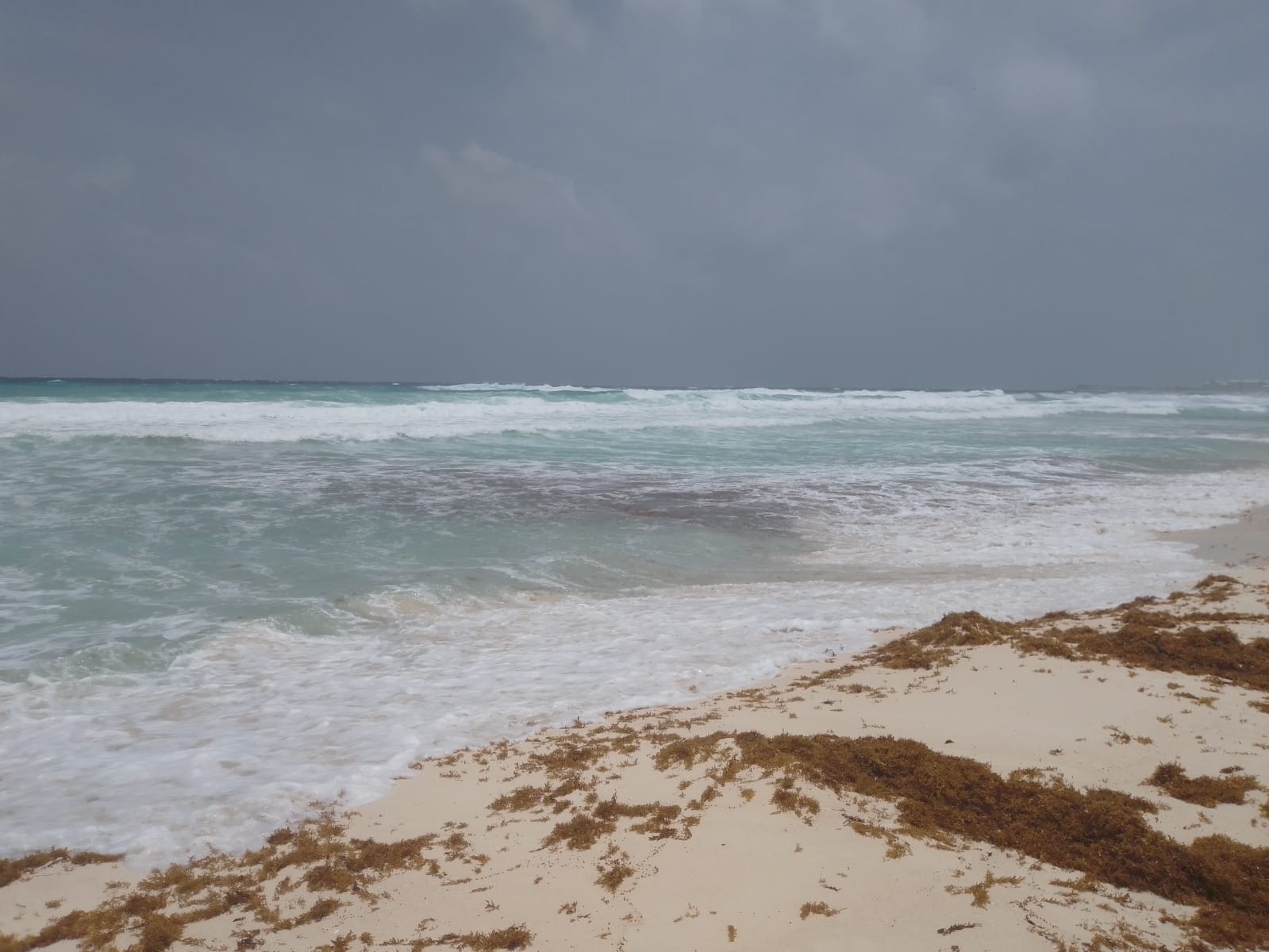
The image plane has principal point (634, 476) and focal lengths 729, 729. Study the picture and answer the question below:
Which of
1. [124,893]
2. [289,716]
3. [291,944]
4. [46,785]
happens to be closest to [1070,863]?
[291,944]

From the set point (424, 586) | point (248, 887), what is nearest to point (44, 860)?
point (248, 887)

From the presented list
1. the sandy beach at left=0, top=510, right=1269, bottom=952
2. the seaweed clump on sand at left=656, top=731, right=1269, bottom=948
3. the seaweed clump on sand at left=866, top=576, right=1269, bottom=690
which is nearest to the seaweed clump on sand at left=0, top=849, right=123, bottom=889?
the sandy beach at left=0, top=510, right=1269, bottom=952

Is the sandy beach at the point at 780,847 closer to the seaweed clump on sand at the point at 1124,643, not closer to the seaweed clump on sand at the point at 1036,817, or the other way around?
the seaweed clump on sand at the point at 1036,817

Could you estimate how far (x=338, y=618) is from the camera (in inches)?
251

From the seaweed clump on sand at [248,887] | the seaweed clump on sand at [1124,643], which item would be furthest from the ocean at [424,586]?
the seaweed clump on sand at [1124,643]

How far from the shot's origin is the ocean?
4.08m

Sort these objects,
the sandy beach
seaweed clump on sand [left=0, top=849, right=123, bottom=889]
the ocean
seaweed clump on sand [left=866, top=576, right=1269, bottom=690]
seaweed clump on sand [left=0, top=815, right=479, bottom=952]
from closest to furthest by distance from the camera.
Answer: the sandy beach → seaweed clump on sand [left=0, top=815, right=479, bottom=952] → seaweed clump on sand [left=0, top=849, right=123, bottom=889] → the ocean → seaweed clump on sand [left=866, top=576, right=1269, bottom=690]

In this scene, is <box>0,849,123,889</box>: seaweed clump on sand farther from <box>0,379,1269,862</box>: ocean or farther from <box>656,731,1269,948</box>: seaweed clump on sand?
<box>656,731,1269,948</box>: seaweed clump on sand

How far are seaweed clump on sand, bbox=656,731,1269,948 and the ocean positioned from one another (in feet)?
4.62

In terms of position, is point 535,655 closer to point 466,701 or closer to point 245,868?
point 466,701

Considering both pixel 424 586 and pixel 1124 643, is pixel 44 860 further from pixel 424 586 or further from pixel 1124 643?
pixel 1124 643

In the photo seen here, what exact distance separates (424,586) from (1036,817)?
566 centimetres

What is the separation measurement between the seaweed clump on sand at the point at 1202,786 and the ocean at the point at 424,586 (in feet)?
8.09

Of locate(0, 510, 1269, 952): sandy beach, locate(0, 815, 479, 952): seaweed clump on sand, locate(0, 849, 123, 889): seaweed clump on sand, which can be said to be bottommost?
locate(0, 849, 123, 889): seaweed clump on sand
